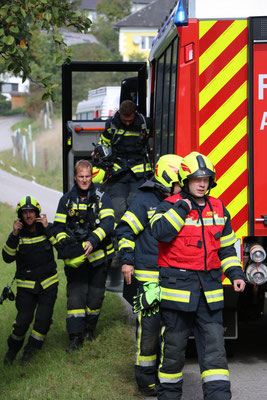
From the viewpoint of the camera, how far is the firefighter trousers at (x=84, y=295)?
7.07m

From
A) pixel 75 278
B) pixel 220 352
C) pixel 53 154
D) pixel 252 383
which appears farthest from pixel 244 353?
pixel 53 154

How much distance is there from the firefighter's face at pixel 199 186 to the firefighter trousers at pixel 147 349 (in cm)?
122

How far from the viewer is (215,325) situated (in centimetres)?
493

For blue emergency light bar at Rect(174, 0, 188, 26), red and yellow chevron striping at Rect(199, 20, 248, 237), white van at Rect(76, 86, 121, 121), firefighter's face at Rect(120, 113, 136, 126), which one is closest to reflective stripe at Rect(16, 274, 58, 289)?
red and yellow chevron striping at Rect(199, 20, 248, 237)

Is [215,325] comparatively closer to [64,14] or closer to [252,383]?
[252,383]

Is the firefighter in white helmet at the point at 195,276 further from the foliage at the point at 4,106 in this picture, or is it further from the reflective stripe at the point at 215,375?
the foliage at the point at 4,106

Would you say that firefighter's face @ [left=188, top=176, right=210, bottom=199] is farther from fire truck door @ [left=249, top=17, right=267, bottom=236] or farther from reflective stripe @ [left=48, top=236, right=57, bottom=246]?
reflective stripe @ [left=48, top=236, right=57, bottom=246]

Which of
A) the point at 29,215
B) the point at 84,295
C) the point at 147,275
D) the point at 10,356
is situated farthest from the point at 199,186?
the point at 10,356

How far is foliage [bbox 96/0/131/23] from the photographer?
95.9 meters

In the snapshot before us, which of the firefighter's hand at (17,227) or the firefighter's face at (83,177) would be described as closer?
the firefighter's hand at (17,227)

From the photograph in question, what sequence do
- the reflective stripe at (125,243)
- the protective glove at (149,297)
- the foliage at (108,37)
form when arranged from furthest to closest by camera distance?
the foliage at (108,37), the reflective stripe at (125,243), the protective glove at (149,297)

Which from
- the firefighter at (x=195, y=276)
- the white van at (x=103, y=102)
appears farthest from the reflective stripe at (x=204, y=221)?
the white van at (x=103, y=102)

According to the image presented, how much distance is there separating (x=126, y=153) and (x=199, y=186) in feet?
11.4

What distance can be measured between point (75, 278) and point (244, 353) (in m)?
1.59
